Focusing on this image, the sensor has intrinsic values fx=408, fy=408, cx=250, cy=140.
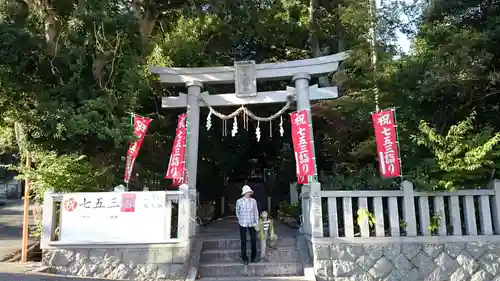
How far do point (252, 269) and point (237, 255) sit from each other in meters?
0.65

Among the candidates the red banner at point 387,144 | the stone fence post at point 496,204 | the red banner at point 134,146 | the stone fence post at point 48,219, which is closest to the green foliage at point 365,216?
the red banner at point 387,144

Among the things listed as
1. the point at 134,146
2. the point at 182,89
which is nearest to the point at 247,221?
the point at 134,146

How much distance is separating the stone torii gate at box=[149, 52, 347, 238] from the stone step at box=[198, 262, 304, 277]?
3348mm

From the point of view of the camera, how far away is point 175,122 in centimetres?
1346

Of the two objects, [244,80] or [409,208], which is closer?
[409,208]

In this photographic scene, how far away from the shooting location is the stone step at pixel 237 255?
8320 mm

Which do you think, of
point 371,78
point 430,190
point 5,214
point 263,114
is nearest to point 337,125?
point 371,78

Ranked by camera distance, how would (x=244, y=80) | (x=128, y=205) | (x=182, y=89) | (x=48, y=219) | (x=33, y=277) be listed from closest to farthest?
(x=33, y=277) < (x=128, y=205) < (x=48, y=219) < (x=244, y=80) < (x=182, y=89)

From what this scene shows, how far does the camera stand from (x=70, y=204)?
25.5 ft

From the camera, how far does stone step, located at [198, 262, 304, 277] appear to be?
25.7 ft

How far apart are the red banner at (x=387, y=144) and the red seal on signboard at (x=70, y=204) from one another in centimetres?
611

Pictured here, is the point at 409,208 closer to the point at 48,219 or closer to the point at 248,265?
the point at 248,265

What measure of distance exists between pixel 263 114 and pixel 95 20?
7.93 metres

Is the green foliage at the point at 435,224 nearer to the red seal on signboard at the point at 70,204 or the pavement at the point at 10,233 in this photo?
the red seal on signboard at the point at 70,204
